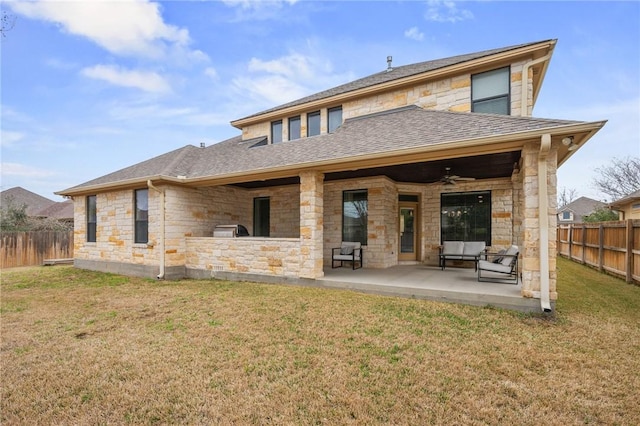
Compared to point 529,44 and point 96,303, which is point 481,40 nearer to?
point 529,44

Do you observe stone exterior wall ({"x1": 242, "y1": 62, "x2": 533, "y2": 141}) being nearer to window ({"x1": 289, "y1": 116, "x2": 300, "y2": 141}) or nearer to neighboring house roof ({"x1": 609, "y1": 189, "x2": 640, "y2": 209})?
window ({"x1": 289, "y1": 116, "x2": 300, "y2": 141})

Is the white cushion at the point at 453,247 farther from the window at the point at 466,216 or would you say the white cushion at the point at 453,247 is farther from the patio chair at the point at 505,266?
the patio chair at the point at 505,266

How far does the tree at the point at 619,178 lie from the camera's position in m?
20.9

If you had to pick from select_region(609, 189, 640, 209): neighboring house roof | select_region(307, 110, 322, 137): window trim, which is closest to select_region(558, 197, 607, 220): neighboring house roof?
select_region(609, 189, 640, 209): neighboring house roof

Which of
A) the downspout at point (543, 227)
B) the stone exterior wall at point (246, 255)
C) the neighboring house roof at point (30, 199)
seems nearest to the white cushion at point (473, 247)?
the downspout at point (543, 227)

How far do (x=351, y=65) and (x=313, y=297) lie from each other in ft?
51.6

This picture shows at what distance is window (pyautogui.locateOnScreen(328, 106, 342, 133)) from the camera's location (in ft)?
33.6

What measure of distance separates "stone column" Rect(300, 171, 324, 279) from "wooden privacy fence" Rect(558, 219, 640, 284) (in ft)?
27.7

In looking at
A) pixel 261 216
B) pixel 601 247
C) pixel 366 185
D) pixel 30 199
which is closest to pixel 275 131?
pixel 261 216

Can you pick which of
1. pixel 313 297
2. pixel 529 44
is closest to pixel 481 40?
pixel 529 44

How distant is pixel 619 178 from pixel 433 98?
23.3m

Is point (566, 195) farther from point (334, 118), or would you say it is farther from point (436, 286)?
point (436, 286)

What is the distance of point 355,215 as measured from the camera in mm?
9719

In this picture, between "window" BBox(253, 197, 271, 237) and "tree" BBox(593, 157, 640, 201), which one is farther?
"tree" BBox(593, 157, 640, 201)
